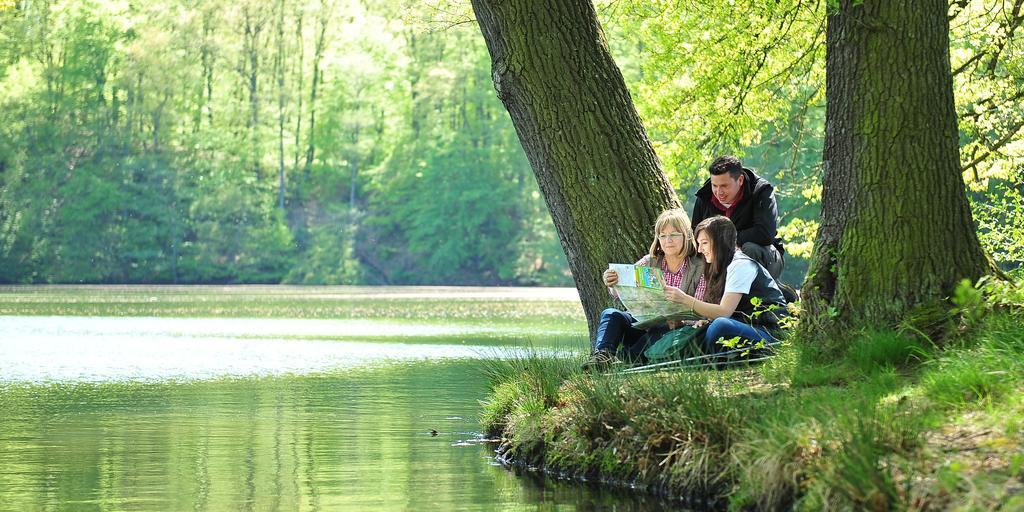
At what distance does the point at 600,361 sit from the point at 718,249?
0.93 m

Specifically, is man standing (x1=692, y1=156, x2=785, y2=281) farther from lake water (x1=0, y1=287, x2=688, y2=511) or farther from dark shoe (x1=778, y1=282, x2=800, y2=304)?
lake water (x1=0, y1=287, x2=688, y2=511)

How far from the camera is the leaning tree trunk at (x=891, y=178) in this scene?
7.62 metres

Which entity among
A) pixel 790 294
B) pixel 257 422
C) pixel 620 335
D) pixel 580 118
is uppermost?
pixel 580 118

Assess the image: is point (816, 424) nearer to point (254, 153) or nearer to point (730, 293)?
point (730, 293)

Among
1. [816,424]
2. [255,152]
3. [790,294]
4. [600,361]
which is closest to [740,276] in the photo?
[790,294]

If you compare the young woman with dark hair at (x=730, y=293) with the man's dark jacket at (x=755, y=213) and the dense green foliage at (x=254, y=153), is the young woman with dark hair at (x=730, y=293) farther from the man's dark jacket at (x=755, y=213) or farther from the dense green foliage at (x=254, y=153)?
the dense green foliage at (x=254, y=153)

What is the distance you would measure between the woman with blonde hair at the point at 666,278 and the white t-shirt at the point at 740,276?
0.86 feet

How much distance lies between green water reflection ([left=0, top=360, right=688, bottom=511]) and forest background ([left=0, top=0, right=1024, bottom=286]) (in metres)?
45.3

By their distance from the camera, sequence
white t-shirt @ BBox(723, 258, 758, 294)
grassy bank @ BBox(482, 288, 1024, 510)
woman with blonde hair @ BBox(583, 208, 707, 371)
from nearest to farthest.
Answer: grassy bank @ BBox(482, 288, 1024, 510)
white t-shirt @ BBox(723, 258, 758, 294)
woman with blonde hair @ BBox(583, 208, 707, 371)

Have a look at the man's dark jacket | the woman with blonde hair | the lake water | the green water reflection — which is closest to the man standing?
the man's dark jacket

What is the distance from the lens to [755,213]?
911 cm

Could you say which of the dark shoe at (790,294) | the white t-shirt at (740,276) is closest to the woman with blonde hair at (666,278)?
the white t-shirt at (740,276)

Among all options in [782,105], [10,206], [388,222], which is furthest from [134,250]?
[782,105]

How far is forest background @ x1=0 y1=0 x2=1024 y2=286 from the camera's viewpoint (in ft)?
189
